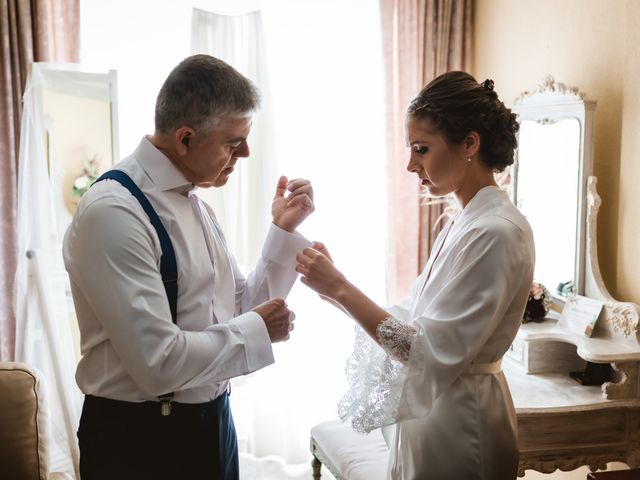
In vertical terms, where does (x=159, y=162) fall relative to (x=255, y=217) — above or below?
above

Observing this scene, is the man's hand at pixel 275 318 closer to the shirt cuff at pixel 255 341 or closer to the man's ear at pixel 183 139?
the shirt cuff at pixel 255 341

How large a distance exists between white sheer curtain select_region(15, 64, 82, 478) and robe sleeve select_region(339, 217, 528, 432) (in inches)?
70.7

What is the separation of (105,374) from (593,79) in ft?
7.06

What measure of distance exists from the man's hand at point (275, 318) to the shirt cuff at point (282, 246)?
0.93 ft

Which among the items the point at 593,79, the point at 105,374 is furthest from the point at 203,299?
the point at 593,79

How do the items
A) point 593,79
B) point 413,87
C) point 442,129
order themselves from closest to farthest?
point 442,129, point 593,79, point 413,87

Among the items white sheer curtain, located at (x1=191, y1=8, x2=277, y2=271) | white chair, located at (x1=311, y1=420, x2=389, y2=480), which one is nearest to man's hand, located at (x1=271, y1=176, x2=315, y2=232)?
white chair, located at (x1=311, y1=420, x2=389, y2=480)

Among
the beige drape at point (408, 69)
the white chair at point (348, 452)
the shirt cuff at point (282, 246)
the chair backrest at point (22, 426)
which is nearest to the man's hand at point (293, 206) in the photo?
the shirt cuff at point (282, 246)

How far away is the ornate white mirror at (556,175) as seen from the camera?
2465 mm

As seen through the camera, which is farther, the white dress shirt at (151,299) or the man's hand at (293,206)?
the man's hand at (293,206)

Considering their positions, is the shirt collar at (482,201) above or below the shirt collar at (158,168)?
below

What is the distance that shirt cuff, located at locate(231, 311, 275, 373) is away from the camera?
1343 millimetres

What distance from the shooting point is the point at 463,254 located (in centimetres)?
152

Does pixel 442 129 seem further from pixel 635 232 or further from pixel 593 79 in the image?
pixel 593 79
